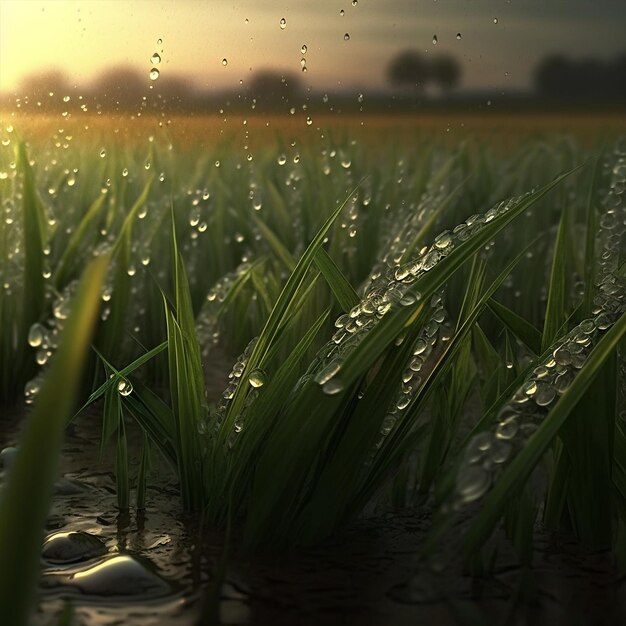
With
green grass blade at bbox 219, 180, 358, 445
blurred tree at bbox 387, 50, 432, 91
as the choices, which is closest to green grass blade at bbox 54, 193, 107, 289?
blurred tree at bbox 387, 50, 432, 91

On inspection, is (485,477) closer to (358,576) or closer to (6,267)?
(358,576)

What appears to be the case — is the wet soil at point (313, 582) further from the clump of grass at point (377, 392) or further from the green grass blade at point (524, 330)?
the green grass blade at point (524, 330)

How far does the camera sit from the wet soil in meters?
0.79

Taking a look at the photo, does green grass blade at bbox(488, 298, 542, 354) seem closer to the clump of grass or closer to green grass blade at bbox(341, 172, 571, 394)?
the clump of grass

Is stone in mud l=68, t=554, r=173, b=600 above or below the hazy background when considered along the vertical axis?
below

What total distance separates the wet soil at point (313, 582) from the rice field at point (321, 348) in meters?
0.02

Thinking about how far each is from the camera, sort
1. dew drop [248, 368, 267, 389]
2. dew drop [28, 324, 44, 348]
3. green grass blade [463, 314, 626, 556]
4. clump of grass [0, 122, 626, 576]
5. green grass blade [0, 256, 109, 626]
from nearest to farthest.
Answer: green grass blade [0, 256, 109, 626] → green grass blade [463, 314, 626, 556] → clump of grass [0, 122, 626, 576] → dew drop [248, 368, 267, 389] → dew drop [28, 324, 44, 348]

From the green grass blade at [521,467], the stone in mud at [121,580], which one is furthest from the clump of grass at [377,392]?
the stone in mud at [121,580]

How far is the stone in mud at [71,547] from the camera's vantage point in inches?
35.5

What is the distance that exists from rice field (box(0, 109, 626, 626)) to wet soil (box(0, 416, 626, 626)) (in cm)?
2

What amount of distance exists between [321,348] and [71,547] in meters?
0.32

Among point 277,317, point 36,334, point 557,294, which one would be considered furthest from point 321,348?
point 36,334

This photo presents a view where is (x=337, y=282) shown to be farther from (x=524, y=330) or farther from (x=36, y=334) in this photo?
(x=36, y=334)

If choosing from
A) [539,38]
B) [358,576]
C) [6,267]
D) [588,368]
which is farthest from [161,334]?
[588,368]
